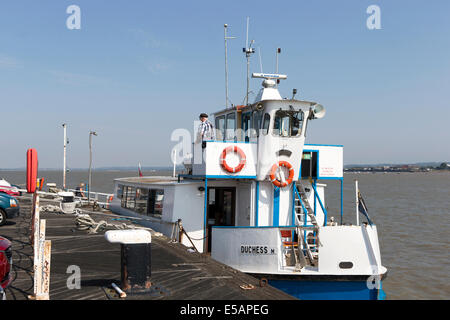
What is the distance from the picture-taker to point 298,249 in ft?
36.4

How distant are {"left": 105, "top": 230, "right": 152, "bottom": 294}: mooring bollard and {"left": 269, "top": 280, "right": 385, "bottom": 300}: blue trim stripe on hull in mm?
5152

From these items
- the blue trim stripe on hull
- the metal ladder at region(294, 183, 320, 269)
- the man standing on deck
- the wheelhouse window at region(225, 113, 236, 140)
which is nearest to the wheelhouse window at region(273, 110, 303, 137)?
the metal ladder at region(294, 183, 320, 269)

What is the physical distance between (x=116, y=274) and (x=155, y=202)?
747cm

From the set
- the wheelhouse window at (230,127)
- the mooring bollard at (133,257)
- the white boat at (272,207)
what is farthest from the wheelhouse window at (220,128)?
the mooring bollard at (133,257)

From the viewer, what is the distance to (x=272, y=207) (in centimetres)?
1338

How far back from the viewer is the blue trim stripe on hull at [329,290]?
10.7m

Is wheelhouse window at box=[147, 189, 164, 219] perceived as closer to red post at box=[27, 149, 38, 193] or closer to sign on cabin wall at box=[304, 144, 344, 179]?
sign on cabin wall at box=[304, 144, 344, 179]

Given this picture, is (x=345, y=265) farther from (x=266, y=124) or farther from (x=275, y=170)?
(x=266, y=124)

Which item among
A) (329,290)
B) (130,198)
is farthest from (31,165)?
(130,198)

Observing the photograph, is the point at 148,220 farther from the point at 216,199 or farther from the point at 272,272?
the point at 272,272

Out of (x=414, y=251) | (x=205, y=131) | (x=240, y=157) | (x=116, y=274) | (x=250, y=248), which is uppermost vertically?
(x=205, y=131)

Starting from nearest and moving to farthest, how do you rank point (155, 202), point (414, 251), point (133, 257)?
point (133, 257) → point (155, 202) → point (414, 251)
